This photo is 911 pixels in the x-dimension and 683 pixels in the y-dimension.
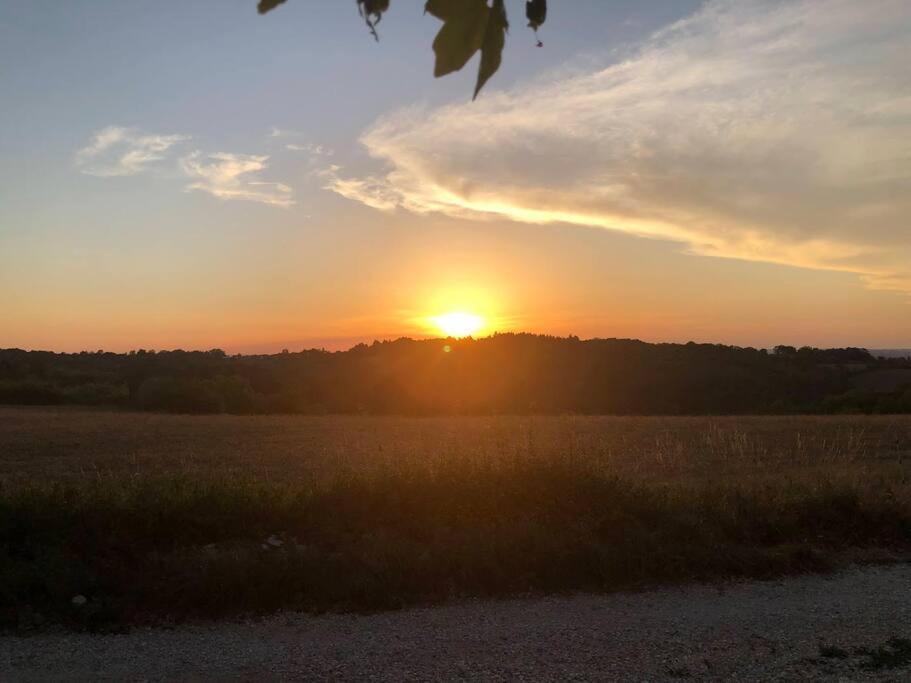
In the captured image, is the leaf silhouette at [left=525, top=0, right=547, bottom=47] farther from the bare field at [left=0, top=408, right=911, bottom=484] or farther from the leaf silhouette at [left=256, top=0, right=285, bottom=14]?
the bare field at [left=0, top=408, right=911, bottom=484]

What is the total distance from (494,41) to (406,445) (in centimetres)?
2198

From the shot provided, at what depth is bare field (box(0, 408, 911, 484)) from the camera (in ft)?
57.9

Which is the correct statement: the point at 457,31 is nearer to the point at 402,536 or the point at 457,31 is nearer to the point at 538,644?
the point at 538,644

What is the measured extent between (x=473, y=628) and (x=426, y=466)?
3764 mm

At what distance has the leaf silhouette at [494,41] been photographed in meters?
1.34

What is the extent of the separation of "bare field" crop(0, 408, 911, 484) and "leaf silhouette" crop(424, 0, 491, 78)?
899 centimetres

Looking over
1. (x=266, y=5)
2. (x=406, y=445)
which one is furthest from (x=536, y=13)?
(x=406, y=445)

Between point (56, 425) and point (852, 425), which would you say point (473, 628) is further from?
point (56, 425)

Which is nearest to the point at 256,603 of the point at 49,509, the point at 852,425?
the point at 49,509

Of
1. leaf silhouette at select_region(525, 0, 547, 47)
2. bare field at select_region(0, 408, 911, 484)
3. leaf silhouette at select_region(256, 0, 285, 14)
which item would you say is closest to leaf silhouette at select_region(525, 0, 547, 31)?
leaf silhouette at select_region(525, 0, 547, 47)

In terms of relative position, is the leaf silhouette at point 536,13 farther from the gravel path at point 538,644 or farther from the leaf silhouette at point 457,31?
the gravel path at point 538,644

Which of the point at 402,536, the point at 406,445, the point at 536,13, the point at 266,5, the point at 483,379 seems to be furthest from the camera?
the point at 483,379

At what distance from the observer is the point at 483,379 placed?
71688 millimetres

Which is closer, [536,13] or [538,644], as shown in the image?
[536,13]
